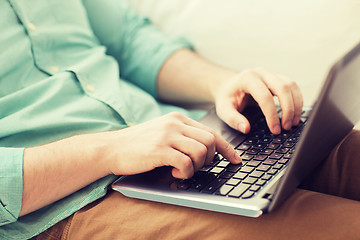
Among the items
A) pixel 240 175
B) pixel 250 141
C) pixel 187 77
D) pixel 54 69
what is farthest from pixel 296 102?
pixel 54 69

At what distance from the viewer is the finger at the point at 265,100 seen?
2.34 feet

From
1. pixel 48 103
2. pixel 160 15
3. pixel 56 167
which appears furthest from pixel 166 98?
pixel 56 167

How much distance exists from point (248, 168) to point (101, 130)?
0.28m

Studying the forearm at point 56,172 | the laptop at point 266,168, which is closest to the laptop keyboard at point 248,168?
the laptop at point 266,168

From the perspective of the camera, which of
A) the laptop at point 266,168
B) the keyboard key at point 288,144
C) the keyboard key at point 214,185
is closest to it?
the laptop at point 266,168

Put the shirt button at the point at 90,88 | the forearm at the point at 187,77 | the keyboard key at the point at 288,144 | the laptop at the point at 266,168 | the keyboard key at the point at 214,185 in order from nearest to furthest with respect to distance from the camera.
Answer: the laptop at the point at 266,168
the keyboard key at the point at 214,185
the keyboard key at the point at 288,144
the shirt button at the point at 90,88
the forearm at the point at 187,77

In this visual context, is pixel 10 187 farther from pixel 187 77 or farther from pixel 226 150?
pixel 187 77

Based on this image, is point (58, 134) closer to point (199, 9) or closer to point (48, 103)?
point (48, 103)

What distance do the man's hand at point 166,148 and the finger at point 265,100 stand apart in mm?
117

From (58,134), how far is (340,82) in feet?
1.58

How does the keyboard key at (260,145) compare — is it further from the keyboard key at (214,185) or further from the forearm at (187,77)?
the forearm at (187,77)

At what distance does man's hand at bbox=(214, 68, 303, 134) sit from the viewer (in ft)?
2.35

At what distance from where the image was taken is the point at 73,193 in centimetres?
66

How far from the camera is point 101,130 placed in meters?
0.75
